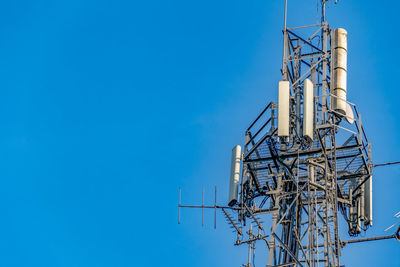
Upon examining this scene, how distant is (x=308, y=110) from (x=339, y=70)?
4.31m

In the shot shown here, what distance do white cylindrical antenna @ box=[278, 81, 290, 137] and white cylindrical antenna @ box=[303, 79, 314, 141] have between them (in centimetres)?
74

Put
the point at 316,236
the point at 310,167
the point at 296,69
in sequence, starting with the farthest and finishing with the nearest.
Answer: the point at 296,69, the point at 310,167, the point at 316,236

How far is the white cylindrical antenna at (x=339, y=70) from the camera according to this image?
44.1 metres

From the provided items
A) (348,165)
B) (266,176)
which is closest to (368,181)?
(348,165)

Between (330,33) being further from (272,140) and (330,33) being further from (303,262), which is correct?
(303,262)

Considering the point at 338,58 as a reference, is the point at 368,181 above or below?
below

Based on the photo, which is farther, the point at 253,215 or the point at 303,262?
the point at 253,215

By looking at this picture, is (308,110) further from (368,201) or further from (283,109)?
(368,201)

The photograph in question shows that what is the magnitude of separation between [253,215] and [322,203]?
343cm

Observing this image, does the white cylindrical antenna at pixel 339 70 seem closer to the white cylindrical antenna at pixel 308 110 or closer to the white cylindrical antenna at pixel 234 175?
the white cylindrical antenna at pixel 308 110

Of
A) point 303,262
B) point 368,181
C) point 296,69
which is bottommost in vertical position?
point 303,262

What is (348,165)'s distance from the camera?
4491 centimetres

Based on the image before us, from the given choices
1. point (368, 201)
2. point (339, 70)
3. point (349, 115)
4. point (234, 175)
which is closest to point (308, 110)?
point (349, 115)

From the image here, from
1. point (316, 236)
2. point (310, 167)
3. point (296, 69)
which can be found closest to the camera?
point (316, 236)
